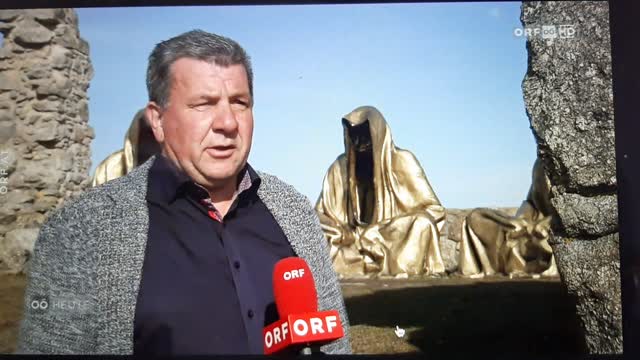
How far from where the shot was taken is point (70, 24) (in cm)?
350

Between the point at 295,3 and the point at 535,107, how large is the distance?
1.08m

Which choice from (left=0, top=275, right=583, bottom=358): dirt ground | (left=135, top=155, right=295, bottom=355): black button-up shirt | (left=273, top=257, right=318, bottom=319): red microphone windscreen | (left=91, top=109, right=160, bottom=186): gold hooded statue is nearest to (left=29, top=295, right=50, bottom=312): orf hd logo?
(left=0, top=275, right=583, bottom=358): dirt ground

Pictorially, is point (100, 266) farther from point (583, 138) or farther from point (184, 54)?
point (583, 138)

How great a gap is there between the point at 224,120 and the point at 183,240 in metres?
0.49

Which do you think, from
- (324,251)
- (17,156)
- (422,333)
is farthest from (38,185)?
(422,333)

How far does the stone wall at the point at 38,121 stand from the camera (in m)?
3.14

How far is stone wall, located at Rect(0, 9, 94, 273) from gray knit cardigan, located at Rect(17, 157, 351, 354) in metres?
0.18

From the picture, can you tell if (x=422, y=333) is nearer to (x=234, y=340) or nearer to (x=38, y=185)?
(x=234, y=340)

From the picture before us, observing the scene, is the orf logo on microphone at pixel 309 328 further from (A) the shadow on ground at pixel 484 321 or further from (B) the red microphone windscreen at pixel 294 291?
(A) the shadow on ground at pixel 484 321

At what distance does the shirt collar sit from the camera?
289cm

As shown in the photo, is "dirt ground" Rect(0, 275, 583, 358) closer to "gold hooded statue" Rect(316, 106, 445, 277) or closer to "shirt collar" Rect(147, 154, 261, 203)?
"gold hooded statue" Rect(316, 106, 445, 277)

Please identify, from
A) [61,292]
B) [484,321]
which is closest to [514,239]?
[484,321]

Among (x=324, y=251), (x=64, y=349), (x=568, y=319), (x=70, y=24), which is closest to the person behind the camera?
(x=64, y=349)

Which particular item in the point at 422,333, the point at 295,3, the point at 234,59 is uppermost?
the point at 295,3
